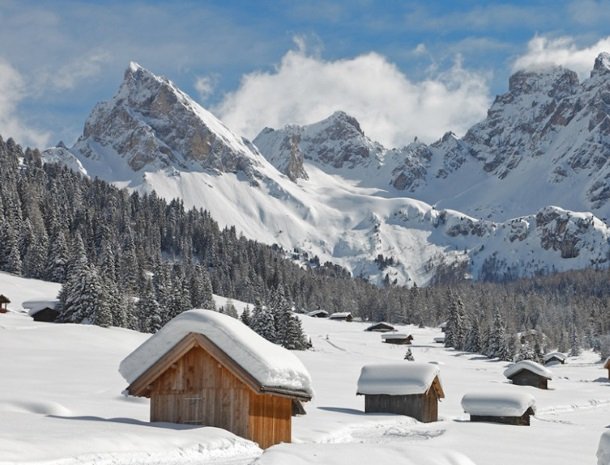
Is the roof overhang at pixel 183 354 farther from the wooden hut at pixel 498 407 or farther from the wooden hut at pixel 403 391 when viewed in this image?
the wooden hut at pixel 498 407

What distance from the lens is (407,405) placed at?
47.1 meters

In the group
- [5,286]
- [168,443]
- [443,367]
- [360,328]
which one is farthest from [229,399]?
[360,328]

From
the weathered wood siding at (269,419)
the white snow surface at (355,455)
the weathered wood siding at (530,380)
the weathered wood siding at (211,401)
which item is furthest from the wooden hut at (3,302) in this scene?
the white snow surface at (355,455)

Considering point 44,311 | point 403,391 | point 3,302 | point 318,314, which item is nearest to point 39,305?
point 44,311

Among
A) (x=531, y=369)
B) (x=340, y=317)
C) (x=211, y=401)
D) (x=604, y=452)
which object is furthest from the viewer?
(x=340, y=317)

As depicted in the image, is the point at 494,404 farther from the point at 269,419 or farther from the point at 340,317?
the point at 340,317

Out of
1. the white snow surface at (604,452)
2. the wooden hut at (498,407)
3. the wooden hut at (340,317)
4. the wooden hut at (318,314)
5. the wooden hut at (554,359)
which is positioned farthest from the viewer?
the wooden hut at (318,314)

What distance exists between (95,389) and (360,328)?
122 metres

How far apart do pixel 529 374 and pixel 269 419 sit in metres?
62.3

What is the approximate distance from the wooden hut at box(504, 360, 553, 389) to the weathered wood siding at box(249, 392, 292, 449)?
59.3 metres

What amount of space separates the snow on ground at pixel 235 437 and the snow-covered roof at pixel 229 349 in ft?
5.81

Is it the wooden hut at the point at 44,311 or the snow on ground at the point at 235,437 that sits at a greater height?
the wooden hut at the point at 44,311

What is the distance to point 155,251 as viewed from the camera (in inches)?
6978

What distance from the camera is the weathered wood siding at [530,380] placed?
80.9 m
